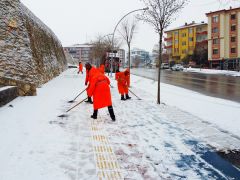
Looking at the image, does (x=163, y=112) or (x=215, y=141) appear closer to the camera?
(x=215, y=141)

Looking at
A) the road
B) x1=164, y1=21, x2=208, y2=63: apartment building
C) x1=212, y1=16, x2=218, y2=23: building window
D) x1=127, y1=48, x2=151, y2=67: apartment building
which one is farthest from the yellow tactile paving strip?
x1=127, y1=48, x2=151, y2=67: apartment building

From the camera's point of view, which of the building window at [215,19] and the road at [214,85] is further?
the building window at [215,19]

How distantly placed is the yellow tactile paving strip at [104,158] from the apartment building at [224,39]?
49.8 metres

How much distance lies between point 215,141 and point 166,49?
84946 mm

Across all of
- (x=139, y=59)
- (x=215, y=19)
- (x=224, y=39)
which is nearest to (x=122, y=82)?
(x=224, y=39)

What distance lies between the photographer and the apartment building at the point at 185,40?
75500mm

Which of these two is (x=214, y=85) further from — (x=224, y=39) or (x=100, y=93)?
(x=224, y=39)

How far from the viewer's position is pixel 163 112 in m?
9.14

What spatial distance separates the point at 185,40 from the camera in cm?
8031

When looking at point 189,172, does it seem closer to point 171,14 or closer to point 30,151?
point 30,151

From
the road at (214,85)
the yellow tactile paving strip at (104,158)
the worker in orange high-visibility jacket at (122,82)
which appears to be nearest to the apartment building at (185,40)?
the road at (214,85)

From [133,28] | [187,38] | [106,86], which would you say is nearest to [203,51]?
[187,38]

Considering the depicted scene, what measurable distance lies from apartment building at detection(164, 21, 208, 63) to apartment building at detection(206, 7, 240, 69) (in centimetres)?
1128

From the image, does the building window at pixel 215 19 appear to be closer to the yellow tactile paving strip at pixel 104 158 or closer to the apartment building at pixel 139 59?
the apartment building at pixel 139 59
